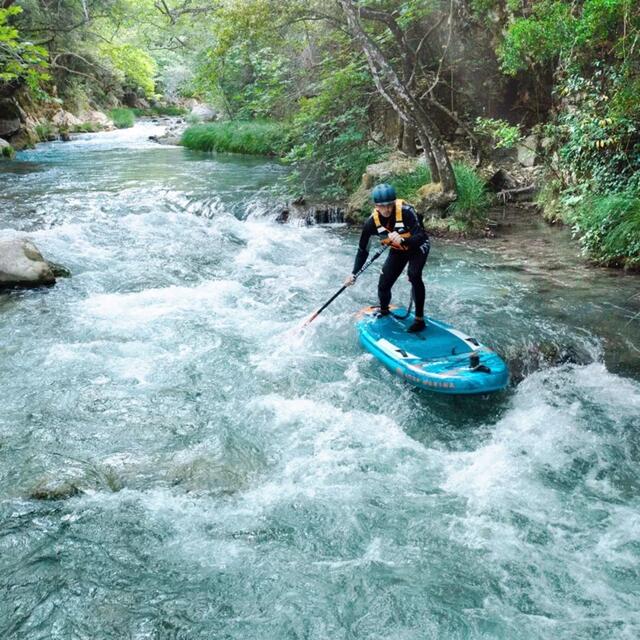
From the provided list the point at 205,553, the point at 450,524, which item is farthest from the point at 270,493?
the point at 450,524

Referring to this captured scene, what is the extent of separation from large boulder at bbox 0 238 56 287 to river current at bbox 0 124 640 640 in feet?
0.89

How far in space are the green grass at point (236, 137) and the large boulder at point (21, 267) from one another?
10.1 metres

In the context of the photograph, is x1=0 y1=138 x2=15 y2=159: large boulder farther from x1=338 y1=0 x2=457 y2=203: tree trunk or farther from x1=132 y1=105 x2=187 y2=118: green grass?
x1=132 y1=105 x2=187 y2=118: green grass

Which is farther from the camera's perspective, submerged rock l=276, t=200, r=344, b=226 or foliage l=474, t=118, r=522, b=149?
submerged rock l=276, t=200, r=344, b=226

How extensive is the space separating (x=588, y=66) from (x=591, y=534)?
713cm

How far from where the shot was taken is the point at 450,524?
3.35 metres

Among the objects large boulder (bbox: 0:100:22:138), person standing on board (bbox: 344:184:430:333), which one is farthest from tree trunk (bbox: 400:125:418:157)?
large boulder (bbox: 0:100:22:138)

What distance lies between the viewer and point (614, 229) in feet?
22.9

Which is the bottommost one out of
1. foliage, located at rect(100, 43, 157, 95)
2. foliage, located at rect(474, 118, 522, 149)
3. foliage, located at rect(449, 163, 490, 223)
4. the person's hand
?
foliage, located at rect(449, 163, 490, 223)

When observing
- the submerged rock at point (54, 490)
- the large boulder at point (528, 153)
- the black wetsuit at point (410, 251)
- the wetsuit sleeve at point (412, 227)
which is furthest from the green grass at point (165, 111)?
the submerged rock at point (54, 490)

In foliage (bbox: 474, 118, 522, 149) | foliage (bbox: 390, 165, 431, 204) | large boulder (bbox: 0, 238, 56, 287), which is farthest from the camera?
foliage (bbox: 390, 165, 431, 204)

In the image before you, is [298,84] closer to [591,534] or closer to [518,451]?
[518,451]

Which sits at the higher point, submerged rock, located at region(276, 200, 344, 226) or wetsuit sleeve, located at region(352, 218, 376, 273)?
wetsuit sleeve, located at region(352, 218, 376, 273)

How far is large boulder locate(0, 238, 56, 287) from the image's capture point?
22.8 feet
